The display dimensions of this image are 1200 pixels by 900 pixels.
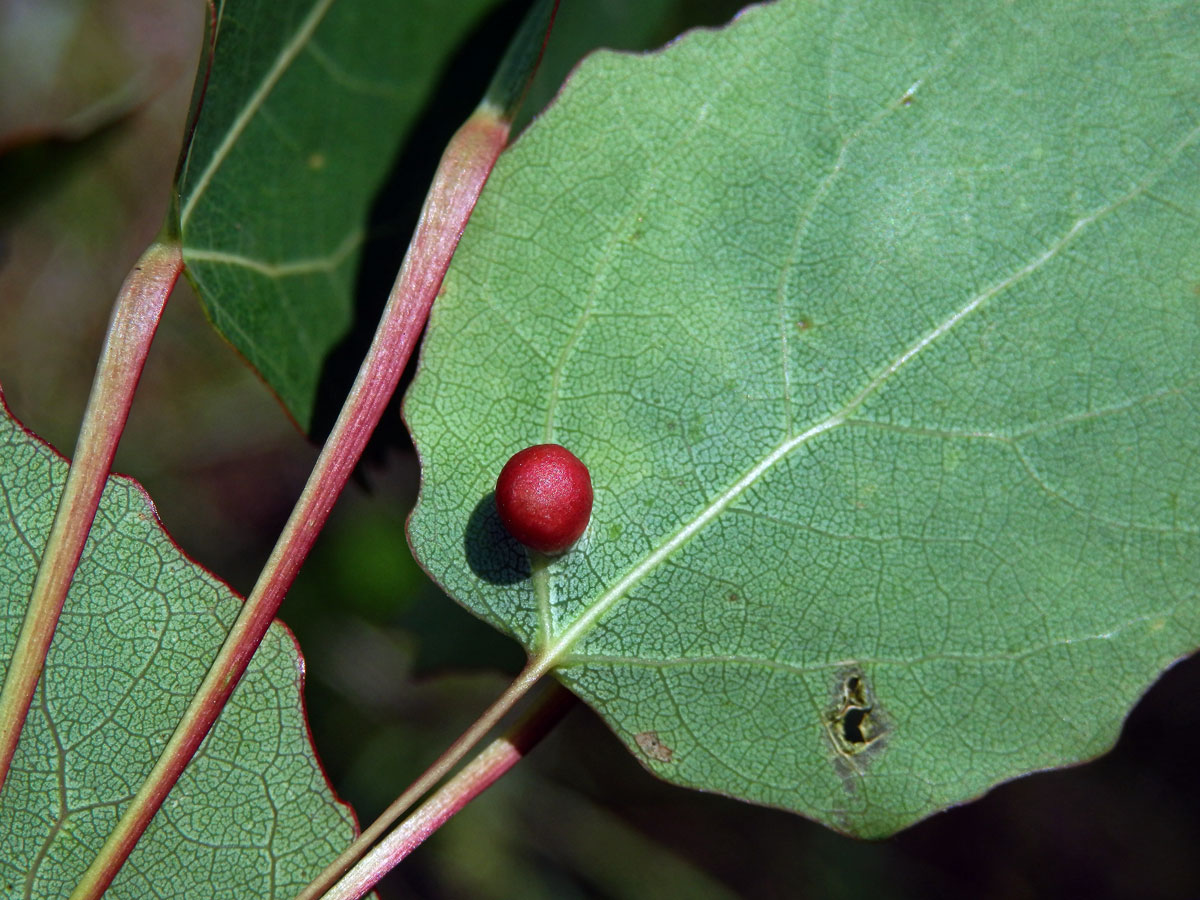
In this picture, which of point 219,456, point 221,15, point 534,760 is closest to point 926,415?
point 221,15

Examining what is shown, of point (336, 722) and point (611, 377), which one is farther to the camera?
point (336, 722)

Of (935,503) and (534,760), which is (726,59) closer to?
(935,503)

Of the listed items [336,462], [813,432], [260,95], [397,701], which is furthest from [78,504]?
[397,701]

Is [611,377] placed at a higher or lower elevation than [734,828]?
higher

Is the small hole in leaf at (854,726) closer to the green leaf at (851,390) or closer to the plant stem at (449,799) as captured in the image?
the green leaf at (851,390)

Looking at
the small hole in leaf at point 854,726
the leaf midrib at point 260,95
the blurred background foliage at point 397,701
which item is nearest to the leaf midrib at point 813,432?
the small hole in leaf at point 854,726
